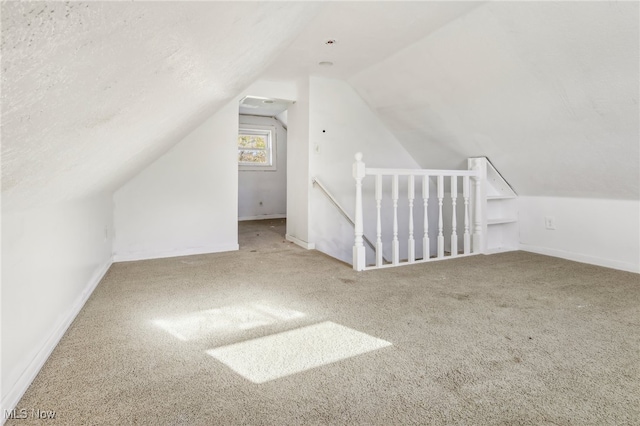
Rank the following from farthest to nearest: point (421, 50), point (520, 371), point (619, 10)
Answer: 1. point (421, 50)
2. point (619, 10)
3. point (520, 371)

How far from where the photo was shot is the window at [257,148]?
637cm

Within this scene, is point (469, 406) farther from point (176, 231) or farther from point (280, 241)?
point (280, 241)

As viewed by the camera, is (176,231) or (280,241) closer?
(176,231)

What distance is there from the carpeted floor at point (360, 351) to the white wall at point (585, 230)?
0.82 feet

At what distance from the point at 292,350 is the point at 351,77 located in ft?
9.50

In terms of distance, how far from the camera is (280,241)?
3906mm

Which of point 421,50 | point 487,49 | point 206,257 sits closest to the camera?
point 487,49

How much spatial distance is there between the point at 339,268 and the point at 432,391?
1594 mm

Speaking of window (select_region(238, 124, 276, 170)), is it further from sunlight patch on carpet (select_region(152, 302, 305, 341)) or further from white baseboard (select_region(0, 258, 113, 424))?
sunlight patch on carpet (select_region(152, 302, 305, 341))

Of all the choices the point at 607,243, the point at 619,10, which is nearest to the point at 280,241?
the point at 607,243

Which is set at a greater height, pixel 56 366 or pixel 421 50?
pixel 421 50

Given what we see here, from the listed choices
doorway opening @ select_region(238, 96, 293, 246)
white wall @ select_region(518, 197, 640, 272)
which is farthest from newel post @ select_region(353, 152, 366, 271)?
doorway opening @ select_region(238, 96, 293, 246)

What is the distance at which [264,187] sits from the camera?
6531mm

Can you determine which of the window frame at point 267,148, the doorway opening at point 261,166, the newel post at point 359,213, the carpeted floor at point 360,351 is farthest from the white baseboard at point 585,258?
the window frame at point 267,148
